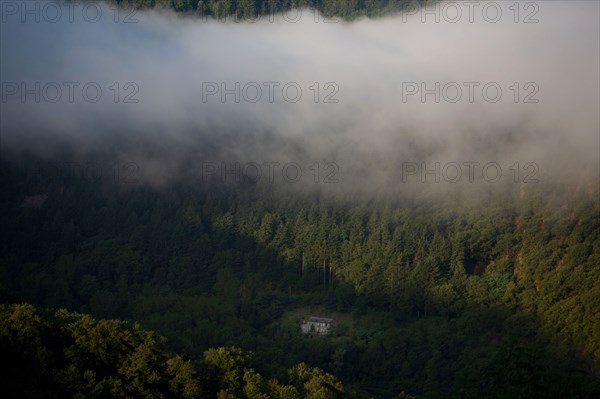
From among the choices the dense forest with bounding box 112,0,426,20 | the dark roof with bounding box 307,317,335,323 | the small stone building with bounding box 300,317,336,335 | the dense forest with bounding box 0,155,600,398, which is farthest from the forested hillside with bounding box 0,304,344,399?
the dense forest with bounding box 112,0,426,20

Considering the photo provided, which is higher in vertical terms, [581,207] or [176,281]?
[581,207]

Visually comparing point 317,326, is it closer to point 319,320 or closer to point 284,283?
point 319,320

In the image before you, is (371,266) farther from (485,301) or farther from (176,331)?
(176,331)

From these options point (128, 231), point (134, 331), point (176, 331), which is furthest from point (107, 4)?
point (134, 331)

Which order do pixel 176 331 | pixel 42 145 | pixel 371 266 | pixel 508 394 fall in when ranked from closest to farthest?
1. pixel 508 394
2. pixel 176 331
3. pixel 371 266
4. pixel 42 145

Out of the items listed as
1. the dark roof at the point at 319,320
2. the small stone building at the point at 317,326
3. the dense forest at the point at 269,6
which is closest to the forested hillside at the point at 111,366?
the small stone building at the point at 317,326

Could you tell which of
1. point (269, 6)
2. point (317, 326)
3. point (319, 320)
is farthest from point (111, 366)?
point (269, 6)

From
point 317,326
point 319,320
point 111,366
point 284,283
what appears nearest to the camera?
point 111,366
